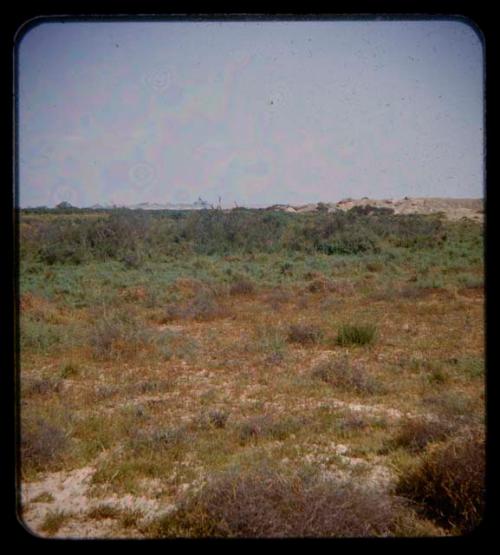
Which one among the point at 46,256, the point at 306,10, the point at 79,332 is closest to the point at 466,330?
the point at 79,332

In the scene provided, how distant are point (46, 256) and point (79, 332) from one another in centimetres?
1156

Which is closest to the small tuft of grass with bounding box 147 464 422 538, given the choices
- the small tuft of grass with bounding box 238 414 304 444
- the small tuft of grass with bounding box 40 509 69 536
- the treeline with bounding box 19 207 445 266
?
the small tuft of grass with bounding box 40 509 69 536

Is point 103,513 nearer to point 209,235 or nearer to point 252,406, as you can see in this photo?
point 252,406

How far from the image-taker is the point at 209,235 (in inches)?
1022

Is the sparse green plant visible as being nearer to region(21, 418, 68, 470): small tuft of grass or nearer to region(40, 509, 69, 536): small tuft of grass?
region(21, 418, 68, 470): small tuft of grass

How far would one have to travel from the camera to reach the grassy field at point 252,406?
3176mm

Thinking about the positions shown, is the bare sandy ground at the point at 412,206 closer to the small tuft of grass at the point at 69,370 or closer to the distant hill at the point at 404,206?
the distant hill at the point at 404,206

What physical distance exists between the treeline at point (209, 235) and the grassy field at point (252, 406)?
5.50 meters

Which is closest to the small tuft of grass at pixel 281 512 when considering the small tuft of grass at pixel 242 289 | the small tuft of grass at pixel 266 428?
the small tuft of grass at pixel 266 428

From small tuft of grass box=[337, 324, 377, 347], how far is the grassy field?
24 millimetres

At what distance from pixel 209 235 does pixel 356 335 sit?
60.6ft

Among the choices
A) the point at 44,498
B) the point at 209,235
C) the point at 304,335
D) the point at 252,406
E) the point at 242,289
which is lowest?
the point at 44,498

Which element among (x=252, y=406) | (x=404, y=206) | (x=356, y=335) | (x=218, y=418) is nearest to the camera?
(x=218, y=418)

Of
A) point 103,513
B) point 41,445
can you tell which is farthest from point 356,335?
point 103,513
